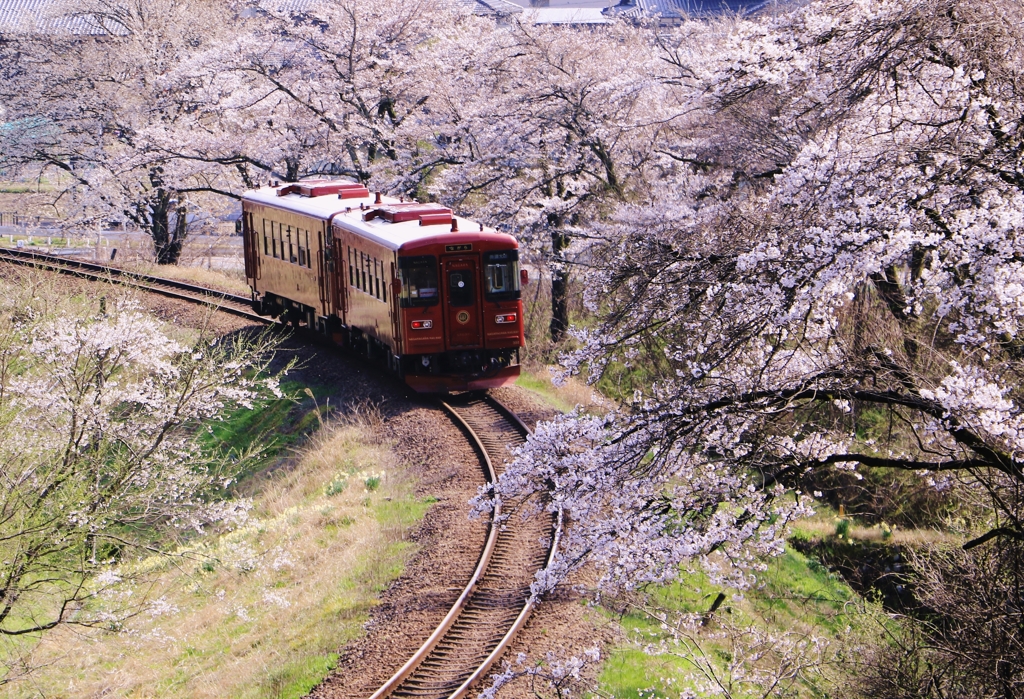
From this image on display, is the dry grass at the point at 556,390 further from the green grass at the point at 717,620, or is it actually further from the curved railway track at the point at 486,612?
the green grass at the point at 717,620

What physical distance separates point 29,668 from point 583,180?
1500cm

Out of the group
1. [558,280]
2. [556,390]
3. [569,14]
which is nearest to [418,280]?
[556,390]

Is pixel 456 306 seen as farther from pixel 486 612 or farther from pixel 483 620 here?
pixel 483 620

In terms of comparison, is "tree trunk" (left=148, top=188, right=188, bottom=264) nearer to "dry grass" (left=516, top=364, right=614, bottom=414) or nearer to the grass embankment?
"dry grass" (left=516, top=364, right=614, bottom=414)

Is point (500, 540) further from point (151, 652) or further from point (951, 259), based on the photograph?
point (951, 259)

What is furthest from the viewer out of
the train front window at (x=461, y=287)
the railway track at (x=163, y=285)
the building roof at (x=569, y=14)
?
the building roof at (x=569, y=14)

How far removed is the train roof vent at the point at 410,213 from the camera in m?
17.1

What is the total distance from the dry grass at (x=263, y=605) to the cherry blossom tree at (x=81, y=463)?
406 mm

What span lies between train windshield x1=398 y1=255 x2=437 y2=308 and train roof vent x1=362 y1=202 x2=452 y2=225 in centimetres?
101

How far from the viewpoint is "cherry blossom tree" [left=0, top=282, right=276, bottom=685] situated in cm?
946

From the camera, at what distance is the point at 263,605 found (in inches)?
460

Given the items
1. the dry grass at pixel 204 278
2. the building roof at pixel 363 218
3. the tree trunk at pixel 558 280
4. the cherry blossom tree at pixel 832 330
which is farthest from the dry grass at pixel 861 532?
the dry grass at pixel 204 278

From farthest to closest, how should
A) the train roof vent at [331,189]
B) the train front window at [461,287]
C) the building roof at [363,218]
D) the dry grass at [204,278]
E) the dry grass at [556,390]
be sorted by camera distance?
the dry grass at [204,278] → the train roof vent at [331,189] → the dry grass at [556,390] → the train front window at [461,287] → the building roof at [363,218]

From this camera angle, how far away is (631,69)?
20344 millimetres
